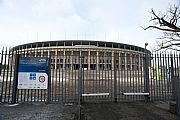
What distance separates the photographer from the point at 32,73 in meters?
7.79

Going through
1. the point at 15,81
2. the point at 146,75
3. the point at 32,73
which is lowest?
the point at 15,81

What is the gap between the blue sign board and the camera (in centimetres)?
769

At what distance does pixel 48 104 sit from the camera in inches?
304

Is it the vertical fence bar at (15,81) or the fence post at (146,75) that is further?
the fence post at (146,75)

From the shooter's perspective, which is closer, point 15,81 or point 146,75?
point 15,81

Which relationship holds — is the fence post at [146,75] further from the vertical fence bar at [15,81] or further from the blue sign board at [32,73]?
the vertical fence bar at [15,81]

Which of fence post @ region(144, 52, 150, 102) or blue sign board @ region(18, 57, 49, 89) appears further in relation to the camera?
fence post @ region(144, 52, 150, 102)

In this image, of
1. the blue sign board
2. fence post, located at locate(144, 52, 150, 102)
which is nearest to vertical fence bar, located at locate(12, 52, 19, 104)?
the blue sign board

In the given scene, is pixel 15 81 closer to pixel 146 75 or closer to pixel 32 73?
pixel 32 73

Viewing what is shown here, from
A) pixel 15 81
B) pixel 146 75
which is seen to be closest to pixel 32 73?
pixel 15 81

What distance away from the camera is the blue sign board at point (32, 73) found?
7688 mm

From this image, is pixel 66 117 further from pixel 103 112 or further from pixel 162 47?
pixel 162 47

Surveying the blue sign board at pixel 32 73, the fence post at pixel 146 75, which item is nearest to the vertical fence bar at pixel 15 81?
the blue sign board at pixel 32 73

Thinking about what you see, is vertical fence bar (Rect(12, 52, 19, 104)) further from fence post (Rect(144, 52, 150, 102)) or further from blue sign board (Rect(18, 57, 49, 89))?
fence post (Rect(144, 52, 150, 102))
